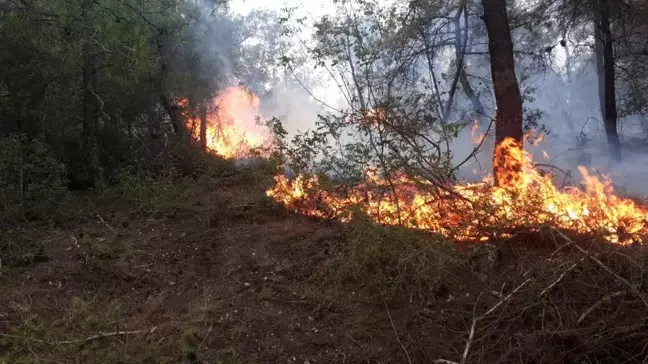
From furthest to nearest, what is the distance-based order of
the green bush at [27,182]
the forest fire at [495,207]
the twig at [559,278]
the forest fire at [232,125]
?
1. the forest fire at [232,125]
2. the green bush at [27,182]
3. the forest fire at [495,207]
4. the twig at [559,278]

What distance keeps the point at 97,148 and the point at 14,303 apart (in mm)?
7050

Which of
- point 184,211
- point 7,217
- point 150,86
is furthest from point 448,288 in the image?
point 150,86

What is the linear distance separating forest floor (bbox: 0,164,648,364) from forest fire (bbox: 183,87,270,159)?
340 inches

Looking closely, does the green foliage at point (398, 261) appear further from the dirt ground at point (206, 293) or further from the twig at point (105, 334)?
the twig at point (105, 334)

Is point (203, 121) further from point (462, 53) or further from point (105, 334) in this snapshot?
point (105, 334)

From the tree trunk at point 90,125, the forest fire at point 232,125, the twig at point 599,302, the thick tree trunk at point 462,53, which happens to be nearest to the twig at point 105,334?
the twig at point 599,302

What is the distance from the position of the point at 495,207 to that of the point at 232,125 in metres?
18.2

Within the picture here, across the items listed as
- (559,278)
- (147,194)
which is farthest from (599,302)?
(147,194)

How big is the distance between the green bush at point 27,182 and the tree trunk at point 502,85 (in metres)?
7.67

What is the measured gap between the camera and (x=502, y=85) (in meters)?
7.97

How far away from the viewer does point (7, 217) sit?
6965 mm

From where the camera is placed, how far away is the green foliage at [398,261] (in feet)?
15.7

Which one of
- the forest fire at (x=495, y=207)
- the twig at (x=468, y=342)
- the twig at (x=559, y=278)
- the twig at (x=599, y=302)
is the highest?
the forest fire at (x=495, y=207)

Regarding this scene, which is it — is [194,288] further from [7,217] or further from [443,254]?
[7,217]
